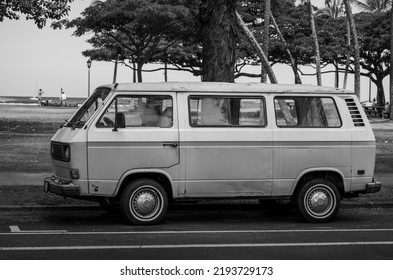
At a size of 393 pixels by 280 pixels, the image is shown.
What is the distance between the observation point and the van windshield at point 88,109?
39.9ft

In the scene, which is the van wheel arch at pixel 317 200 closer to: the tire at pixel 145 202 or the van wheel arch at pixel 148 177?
the van wheel arch at pixel 148 177

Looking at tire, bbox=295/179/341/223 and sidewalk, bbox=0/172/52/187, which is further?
sidewalk, bbox=0/172/52/187

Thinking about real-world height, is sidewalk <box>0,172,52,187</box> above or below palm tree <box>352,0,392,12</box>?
below

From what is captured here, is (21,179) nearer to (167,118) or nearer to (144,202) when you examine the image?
(144,202)

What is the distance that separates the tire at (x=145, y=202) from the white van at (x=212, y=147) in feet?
0.05

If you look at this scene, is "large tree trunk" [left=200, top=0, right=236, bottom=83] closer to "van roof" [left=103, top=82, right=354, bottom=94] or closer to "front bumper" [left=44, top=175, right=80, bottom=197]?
"van roof" [left=103, top=82, right=354, bottom=94]

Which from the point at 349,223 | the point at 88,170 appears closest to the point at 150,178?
the point at 88,170

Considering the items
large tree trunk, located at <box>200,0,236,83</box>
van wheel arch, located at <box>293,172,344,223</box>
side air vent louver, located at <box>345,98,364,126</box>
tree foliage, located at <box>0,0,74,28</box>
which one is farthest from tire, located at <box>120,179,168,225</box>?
tree foliage, located at <box>0,0,74,28</box>

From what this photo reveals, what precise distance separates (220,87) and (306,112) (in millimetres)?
1373

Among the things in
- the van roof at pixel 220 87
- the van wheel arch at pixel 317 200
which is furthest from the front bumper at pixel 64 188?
the van wheel arch at pixel 317 200

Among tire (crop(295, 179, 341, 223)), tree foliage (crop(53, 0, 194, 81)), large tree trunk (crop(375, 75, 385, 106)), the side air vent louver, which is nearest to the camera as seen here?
tire (crop(295, 179, 341, 223))

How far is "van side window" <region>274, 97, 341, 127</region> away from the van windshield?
2.50m

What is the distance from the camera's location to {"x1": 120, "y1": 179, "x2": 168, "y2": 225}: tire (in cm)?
1198

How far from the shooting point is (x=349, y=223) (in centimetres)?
1270
